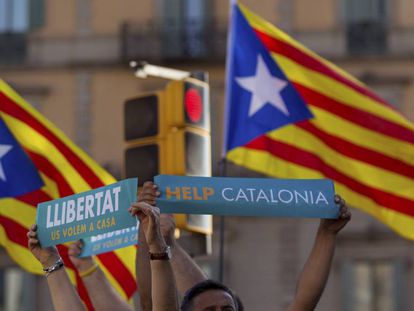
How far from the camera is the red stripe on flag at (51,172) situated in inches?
314

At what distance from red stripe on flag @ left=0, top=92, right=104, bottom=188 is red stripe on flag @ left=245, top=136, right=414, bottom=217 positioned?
4.01 feet

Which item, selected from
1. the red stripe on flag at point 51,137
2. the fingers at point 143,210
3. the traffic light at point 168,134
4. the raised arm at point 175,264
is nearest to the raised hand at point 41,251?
the raised arm at point 175,264

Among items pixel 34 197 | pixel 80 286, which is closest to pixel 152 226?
pixel 80 286

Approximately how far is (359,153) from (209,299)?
3.85 meters

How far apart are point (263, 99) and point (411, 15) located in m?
14.8

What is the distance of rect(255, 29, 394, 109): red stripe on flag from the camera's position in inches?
346

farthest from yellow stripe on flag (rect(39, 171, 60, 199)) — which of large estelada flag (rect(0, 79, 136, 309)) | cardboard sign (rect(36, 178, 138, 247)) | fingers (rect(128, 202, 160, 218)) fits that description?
fingers (rect(128, 202, 160, 218))

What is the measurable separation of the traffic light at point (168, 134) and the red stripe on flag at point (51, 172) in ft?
1.23

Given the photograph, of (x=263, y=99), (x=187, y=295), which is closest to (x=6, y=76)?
(x=263, y=99)

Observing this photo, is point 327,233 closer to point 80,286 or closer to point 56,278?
point 56,278

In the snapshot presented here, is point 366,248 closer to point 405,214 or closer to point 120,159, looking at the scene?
point 120,159

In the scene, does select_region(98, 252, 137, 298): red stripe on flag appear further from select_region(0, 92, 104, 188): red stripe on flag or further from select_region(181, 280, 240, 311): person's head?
select_region(181, 280, 240, 311): person's head

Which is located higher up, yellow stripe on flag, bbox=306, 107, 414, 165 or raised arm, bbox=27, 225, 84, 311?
raised arm, bbox=27, 225, 84, 311

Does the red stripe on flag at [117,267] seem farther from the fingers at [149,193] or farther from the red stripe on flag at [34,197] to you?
the fingers at [149,193]
